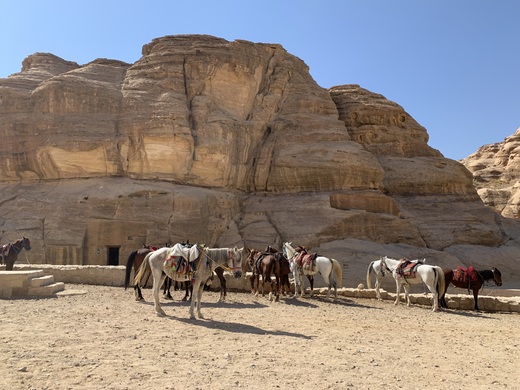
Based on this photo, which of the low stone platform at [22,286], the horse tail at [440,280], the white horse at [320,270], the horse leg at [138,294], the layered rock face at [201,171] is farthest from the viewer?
the layered rock face at [201,171]

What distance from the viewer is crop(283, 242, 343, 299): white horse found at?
15492 millimetres

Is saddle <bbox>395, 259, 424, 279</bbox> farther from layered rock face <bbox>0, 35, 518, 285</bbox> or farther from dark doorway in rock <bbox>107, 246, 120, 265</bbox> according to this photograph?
dark doorway in rock <bbox>107, 246, 120, 265</bbox>

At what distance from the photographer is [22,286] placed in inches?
501

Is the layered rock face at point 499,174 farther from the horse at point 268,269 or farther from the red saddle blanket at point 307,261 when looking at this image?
the horse at point 268,269

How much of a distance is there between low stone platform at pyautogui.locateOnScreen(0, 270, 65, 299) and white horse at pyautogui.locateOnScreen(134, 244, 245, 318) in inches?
167

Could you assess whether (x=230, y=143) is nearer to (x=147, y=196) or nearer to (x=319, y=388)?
(x=147, y=196)

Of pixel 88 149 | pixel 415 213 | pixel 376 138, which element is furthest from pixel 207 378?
pixel 376 138

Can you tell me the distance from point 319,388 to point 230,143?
25.4 m

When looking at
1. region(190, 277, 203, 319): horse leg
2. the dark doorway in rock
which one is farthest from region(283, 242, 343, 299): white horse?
the dark doorway in rock

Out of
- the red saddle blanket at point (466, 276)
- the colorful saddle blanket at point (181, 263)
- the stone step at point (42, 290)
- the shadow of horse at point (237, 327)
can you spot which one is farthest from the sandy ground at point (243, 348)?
the red saddle blanket at point (466, 276)

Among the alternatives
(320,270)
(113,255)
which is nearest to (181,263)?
(320,270)

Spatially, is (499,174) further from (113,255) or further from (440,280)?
(113,255)

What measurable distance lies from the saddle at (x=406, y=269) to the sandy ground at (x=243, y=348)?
2310 millimetres

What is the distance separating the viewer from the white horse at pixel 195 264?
34.6 ft
